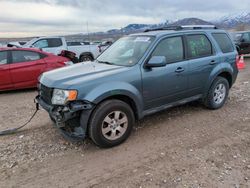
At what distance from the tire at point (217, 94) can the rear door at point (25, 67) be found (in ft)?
17.2

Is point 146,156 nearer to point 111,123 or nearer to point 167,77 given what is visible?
point 111,123

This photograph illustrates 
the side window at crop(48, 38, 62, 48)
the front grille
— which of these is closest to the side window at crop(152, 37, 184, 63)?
the front grille

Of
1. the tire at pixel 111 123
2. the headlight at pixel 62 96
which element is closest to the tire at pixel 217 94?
the tire at pixel 111 123

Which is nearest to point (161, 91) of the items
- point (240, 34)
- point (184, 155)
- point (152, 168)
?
point (184, 155)

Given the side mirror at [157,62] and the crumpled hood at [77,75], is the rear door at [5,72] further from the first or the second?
the side mirror at [157,62]

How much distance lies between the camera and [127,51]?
15.5 feet

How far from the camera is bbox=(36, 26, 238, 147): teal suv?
370 centimetres

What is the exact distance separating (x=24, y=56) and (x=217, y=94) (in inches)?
230

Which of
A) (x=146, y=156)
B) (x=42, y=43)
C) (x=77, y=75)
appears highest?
(x=42, y=43)

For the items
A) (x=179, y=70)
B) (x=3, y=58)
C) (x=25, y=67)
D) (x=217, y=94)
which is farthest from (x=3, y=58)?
(x=217, y=94)

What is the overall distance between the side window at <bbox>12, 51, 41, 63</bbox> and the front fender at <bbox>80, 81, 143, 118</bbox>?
16.6 feet

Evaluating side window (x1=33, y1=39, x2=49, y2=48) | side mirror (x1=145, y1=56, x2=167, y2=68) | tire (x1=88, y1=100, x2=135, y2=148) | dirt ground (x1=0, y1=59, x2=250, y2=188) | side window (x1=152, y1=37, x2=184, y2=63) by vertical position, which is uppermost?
side window (x1=33, y1=39, x2=49, y2=48)

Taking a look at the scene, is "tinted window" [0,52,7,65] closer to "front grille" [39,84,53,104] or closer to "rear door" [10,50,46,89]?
"rear door" [10,50,46,89]

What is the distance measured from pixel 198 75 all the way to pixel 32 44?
9.41m
